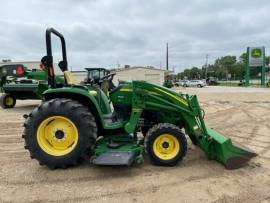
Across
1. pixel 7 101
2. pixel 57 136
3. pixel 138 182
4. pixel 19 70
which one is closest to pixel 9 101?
pixel 7 101

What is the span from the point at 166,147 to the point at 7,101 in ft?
36.3

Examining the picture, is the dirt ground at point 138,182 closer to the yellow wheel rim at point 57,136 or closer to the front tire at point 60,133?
the front tire at point 60,133

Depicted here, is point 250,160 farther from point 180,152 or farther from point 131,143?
point 131,143

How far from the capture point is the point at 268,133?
306 inches

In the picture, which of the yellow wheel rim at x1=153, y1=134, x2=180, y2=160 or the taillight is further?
the taillight

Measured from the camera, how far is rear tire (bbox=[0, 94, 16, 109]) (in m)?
14.1

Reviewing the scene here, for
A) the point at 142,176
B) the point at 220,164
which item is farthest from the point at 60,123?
the point at 220,164

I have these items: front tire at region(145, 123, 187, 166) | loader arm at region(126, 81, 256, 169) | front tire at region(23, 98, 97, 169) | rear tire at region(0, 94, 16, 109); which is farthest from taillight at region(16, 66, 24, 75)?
front tire at region(145, 123, 187, 166)

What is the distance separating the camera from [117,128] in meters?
5.17

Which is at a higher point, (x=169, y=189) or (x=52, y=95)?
(x=52, y=95)

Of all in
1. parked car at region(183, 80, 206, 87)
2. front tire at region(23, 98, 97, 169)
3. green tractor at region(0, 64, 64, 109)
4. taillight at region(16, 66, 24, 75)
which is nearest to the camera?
front tire at region(23, 98, 97, 169)

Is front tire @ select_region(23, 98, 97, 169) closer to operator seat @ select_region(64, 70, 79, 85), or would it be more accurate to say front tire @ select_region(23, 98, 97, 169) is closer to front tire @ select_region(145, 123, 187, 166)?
operator seat @ select_region(64, 70, 79, 85)

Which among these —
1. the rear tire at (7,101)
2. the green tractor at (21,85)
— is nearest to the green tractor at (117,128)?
the green tractor at (21,85)

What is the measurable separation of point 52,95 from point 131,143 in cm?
154
